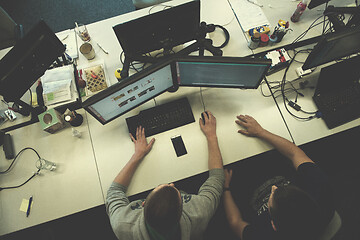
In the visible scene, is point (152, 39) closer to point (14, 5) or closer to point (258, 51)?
point (258, 51)

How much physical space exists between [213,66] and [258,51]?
0.72m

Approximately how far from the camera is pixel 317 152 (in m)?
2.19

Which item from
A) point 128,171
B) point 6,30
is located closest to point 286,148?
point 128,171

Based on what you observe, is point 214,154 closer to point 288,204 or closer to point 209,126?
point 209,126

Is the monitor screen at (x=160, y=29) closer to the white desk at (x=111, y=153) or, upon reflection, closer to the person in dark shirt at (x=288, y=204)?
the white desk at (x=111, y=153)

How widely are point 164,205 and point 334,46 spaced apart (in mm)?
1368

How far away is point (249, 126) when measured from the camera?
1536 millimetres

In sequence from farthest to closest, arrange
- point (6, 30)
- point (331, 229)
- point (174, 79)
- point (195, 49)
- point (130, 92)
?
point (6, 30)
point (195, 49)
point (174, 79)
point (130, 92)
point (331, 229)

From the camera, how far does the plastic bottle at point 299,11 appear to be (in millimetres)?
1690

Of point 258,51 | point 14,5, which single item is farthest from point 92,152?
point 14,5

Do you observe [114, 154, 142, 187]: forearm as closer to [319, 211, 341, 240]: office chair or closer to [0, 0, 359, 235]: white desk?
[0, 0, 359, 235]: white desk

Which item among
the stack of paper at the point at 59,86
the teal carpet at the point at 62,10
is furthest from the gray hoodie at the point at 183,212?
the teal carpet at the point at 62,10

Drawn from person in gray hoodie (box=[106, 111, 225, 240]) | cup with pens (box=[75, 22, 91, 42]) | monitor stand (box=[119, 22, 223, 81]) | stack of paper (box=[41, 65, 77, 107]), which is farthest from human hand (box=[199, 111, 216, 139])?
cup with pens (box=[75, 22, 91, 42])

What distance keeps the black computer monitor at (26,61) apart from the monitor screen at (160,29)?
0.50 meters
